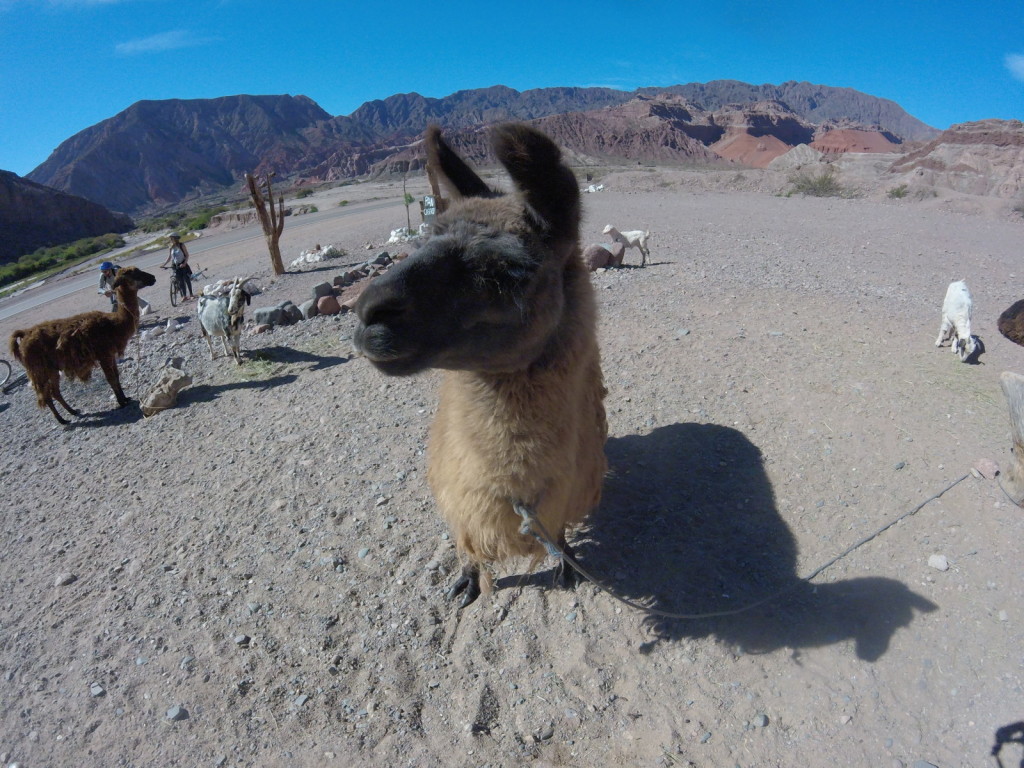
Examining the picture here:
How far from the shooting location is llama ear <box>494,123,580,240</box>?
A: 2.14 metres

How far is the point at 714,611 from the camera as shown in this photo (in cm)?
336

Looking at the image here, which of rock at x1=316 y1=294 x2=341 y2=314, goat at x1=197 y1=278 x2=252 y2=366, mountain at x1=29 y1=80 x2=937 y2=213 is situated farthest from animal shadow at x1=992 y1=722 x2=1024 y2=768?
mountain at x1=29 y1=80 x2=937 y2=213

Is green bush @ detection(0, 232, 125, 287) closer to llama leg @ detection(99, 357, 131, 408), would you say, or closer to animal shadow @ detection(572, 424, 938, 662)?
llama leg @ detection(99, 357, 131, 408)

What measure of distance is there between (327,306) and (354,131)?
536 ft

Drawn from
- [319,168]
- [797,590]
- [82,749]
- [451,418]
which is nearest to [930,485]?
[797,590]

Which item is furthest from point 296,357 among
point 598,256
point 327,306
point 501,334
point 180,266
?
point 180,266

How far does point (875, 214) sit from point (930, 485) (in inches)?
777

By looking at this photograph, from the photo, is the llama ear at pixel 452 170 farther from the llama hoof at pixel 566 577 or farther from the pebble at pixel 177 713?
the pebble at pixel 177 713

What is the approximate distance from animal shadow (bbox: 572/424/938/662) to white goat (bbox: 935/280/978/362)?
2.97 meters

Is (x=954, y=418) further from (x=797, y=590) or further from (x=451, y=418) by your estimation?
(x=451, y=418)

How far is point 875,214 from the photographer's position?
1980 centimetres

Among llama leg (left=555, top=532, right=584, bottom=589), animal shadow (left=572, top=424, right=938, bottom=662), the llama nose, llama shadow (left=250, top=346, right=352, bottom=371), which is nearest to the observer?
the llama nose

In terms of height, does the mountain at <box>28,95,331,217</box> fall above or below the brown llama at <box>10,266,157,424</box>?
above

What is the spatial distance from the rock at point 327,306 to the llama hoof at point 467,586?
320 inches
